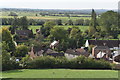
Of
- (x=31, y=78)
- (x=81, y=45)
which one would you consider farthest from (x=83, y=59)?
(x=81, y=45)

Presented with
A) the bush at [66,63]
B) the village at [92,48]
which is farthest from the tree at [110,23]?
the bush at [66,63]

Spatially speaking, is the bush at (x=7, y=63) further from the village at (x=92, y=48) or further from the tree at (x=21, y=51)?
the tree at (x=21, y=51)

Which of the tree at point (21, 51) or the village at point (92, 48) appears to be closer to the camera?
the village at point (92, 48)

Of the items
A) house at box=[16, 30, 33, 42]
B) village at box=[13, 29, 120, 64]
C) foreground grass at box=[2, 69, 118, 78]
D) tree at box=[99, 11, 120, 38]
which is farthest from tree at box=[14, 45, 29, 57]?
tree at box=[99, 11, 120, 38]

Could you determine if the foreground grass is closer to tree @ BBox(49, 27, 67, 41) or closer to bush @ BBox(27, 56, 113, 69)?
bush @ BBox(27, 56, 113, 69)

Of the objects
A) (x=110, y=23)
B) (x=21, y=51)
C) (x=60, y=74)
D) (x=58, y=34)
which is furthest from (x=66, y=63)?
(x=110, y=23)

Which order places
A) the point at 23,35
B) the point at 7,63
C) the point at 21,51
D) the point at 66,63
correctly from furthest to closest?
the point at 23,35, the point at 21,51, the point at 66,63, the point at 7,63

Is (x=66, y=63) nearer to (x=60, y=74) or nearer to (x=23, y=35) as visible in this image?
(x=60, y=74)

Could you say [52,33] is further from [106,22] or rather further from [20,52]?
[106,22]
